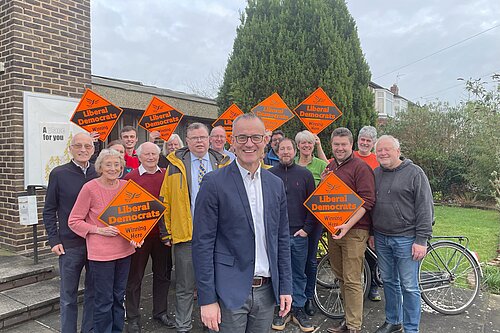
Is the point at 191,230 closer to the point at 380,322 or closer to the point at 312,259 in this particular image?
the point at 312,259

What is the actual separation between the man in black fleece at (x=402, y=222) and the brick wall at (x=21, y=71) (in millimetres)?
4477

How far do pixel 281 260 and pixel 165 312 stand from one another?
223 cm

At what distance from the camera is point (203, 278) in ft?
6.93

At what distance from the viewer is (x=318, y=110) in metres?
5.65

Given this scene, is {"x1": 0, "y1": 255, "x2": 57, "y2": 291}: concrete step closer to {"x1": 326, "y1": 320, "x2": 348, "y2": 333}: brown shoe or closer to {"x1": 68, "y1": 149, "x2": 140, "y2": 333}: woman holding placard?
{"x1": 68, "y1": 149, "x2": 140, "y2": 333}: woman holding placard

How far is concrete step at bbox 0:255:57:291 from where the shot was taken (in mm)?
4410

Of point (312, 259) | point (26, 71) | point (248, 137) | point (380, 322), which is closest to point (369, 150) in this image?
point (312, 259)

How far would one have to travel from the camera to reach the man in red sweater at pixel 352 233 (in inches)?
145

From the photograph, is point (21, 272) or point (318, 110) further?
point (318, 110)

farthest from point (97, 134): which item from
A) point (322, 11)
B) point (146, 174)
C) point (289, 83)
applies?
point (322, 11)

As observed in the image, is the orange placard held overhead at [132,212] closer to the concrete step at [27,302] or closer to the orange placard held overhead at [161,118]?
the concrete step at [27,302]

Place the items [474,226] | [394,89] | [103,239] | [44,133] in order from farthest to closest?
[394,89] < [474,226] < [44,133] < [103,239]

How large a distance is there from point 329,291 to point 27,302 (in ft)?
11.0

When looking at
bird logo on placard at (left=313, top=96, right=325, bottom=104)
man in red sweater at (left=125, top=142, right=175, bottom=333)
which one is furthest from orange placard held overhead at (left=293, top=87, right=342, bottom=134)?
man in red sweater at (left=125, top=142, right=175, bottom=333)
